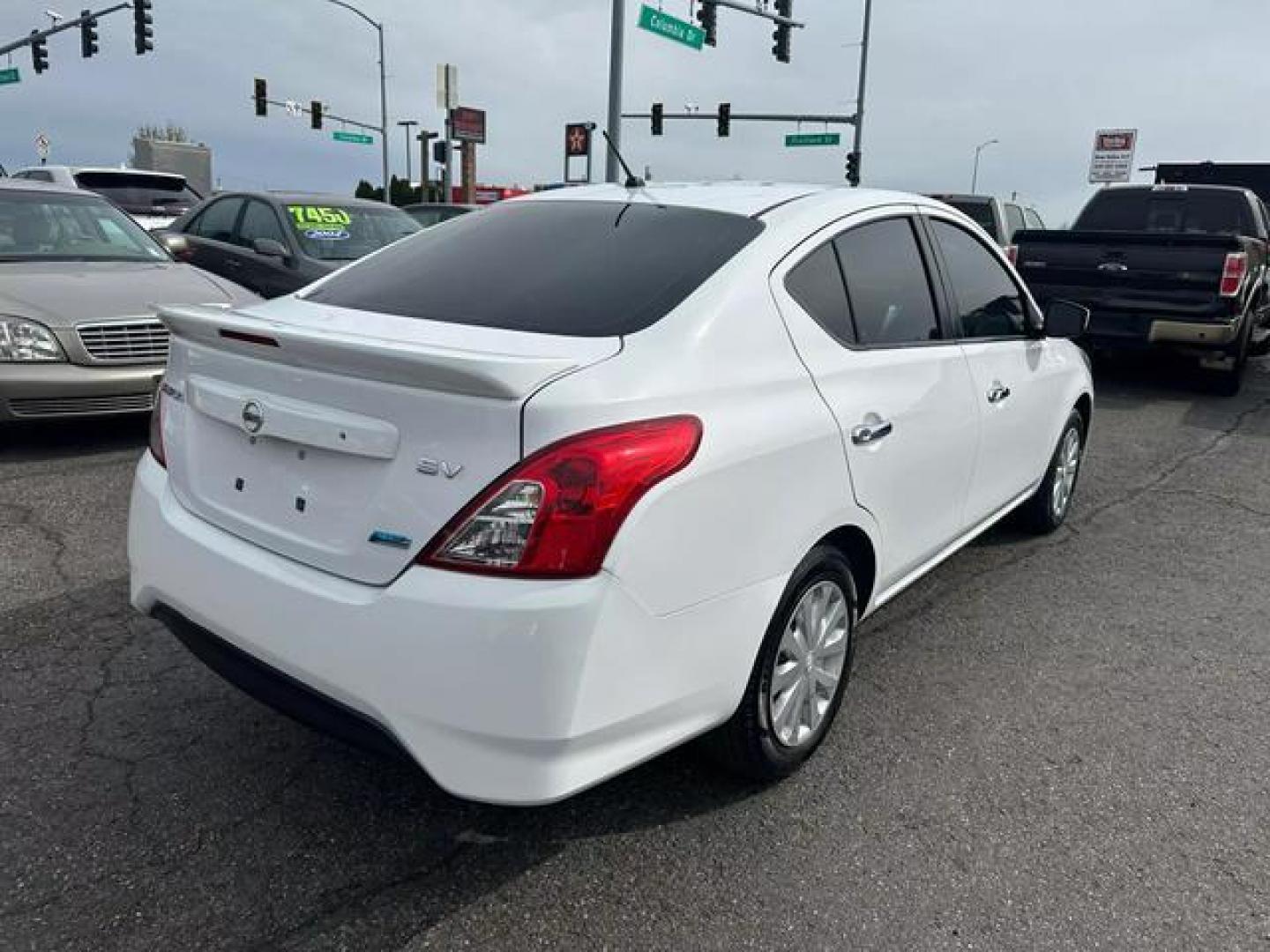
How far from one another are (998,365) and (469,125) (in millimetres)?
43708

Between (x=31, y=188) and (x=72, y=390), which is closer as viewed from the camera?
(x=72, y=390)

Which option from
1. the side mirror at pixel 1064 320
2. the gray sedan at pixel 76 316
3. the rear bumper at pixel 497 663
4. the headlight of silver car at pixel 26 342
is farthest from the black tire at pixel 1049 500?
the headlight of silver car at pixel 26 342

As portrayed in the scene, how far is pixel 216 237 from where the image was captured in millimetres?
9586

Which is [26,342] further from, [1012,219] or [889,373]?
[1012,219]

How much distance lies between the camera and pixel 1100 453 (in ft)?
23.5

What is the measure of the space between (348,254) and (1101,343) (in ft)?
23.4

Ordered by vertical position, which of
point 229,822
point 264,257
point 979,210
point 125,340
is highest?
point 979,210

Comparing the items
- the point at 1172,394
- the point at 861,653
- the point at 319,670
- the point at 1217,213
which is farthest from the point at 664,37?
the point at 319,670

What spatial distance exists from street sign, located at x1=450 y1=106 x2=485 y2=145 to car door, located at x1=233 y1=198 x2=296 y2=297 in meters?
33.1

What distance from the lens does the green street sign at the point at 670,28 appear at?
19203mm

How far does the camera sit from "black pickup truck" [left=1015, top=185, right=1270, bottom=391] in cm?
851

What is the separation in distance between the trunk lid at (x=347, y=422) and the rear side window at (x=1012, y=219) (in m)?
14.4

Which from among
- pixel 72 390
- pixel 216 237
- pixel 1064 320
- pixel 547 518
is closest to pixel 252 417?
pixel 547 518

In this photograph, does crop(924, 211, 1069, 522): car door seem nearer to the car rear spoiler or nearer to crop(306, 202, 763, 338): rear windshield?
crop(306, 202, 763, 338): rear windshield
